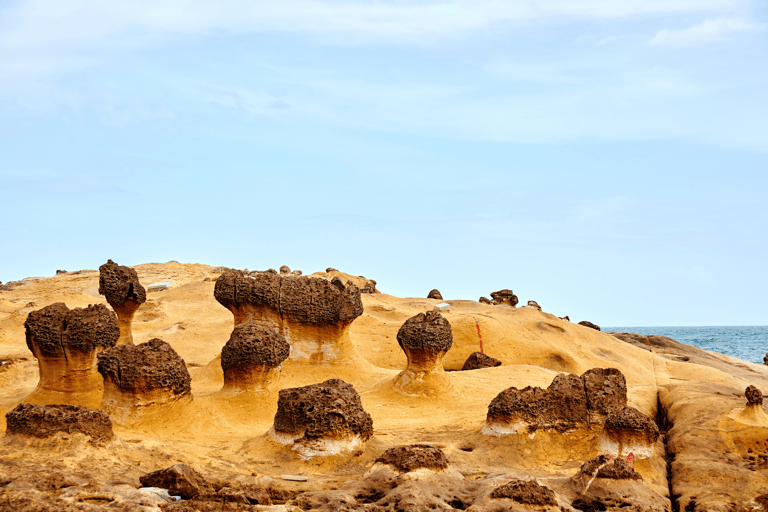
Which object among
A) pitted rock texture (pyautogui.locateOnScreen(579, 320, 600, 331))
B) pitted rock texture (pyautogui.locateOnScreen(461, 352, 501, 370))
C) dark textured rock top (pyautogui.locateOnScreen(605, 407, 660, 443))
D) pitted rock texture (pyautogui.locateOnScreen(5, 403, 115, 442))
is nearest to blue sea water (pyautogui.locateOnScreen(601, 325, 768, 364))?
pitted rock texture (pyautogui.locateOnScreen(579, 320, 600, 331))

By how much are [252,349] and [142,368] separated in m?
1.71

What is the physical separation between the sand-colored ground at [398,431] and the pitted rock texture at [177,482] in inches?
6.7

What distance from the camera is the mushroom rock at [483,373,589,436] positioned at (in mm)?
7418

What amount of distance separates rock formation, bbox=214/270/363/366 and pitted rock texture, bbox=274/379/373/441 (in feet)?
15.2

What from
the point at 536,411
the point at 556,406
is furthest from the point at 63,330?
the point at 556,406

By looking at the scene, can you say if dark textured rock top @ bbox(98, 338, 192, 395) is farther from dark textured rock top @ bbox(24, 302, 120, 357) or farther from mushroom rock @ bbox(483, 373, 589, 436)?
mushroom rock @ bbox(483, 373, 589, 436)

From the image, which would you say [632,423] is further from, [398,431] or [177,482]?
[177,482]

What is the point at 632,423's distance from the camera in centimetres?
690

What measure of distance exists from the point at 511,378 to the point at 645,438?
17.2 feet

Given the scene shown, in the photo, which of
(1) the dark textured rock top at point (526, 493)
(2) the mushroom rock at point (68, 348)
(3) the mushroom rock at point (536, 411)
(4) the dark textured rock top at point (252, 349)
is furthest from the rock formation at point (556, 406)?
(2) the mushroom rock at point (68, 348)

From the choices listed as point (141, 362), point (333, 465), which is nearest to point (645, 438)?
point (333, 465)

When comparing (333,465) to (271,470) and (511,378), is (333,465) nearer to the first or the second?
(271,470)

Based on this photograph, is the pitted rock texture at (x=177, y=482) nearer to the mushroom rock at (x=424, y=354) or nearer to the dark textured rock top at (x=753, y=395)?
the mushroom rock at (x=424, y=354)

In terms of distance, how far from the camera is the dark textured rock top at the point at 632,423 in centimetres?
688
